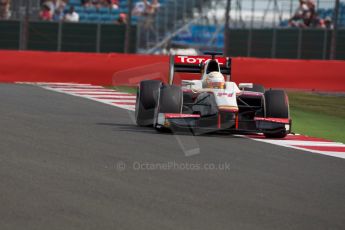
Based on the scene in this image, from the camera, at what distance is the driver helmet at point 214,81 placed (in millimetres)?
12586

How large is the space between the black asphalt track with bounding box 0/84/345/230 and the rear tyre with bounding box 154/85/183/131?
1.30 feet

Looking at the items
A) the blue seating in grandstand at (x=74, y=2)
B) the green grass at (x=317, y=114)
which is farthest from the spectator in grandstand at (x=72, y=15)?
the green grass at (x=317, y=114)

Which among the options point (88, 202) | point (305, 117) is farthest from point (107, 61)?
point (88, 202)

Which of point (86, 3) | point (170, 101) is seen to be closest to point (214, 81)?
point (170, 101)

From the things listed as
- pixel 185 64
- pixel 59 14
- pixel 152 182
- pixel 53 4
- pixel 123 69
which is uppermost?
pixel 53 4

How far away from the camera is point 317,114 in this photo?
17297 mm

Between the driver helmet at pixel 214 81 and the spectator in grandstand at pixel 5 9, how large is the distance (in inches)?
508

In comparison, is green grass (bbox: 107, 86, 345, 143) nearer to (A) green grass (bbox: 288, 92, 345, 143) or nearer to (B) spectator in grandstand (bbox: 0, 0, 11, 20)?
(A) green grass (bbox: 288, 92, 345, 143)

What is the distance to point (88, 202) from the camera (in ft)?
22.3

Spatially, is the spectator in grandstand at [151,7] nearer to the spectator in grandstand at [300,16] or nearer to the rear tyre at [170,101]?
the spectator in grandstand at [300,16]

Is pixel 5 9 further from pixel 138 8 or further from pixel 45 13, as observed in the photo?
pixel 138 8

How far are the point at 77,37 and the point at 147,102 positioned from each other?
12714 mm

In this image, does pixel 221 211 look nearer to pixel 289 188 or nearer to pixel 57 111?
pixel 289 188

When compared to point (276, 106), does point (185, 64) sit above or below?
above
